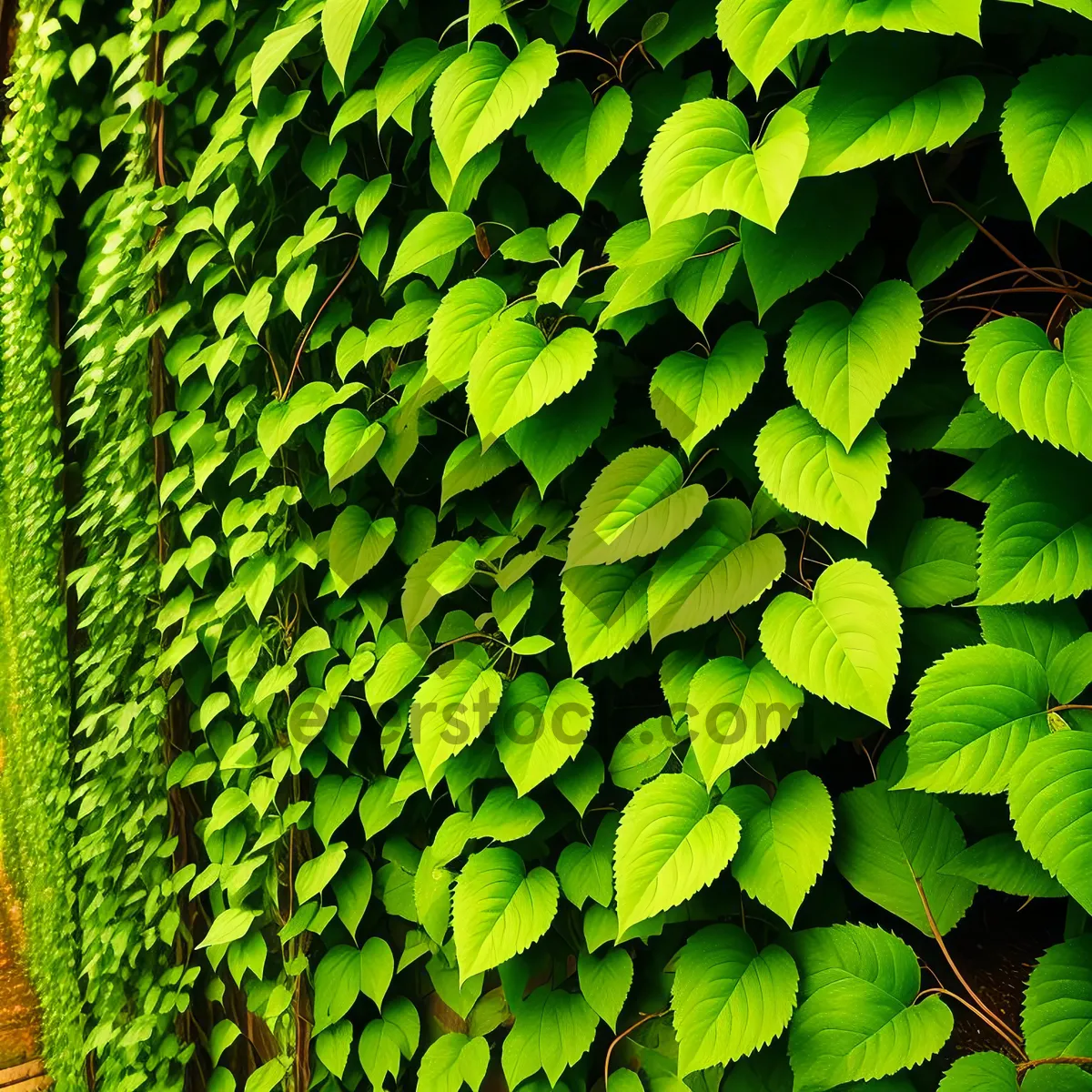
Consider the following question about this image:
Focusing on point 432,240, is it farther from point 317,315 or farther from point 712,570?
point 712,570

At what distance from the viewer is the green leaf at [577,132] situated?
3.41 feet

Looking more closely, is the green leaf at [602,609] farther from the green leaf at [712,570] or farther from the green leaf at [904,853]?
the green leaf at [904,853]

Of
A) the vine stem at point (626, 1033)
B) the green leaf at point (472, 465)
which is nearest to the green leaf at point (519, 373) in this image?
the green leaf at point (472, 465)

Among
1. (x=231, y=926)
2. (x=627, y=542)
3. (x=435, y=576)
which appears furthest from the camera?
(x=231, y=926)

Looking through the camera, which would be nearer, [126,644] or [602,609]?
[602,609]

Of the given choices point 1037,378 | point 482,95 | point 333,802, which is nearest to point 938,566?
point 1037,378

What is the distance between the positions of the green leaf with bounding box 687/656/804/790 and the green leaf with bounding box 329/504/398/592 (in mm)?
590

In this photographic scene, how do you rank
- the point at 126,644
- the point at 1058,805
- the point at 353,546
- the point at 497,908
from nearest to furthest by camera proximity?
A: the point at 1058,805
the point at 497,908
the point at 353,546
the point at 126,644

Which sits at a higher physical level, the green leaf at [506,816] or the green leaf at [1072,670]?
the green leaf at [1072,670]

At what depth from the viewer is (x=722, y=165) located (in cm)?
86

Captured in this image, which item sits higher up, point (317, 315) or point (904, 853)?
point (317, 315)

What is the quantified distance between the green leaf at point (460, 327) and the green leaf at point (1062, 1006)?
0.80 metres

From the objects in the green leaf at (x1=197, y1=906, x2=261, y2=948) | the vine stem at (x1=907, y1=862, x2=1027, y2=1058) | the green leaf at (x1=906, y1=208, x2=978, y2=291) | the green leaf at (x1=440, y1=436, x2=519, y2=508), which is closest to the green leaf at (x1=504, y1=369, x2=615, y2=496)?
the green leaf at (x1=440, y1=436, x2=519, y2=508)

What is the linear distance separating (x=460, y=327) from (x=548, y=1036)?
0.83m
